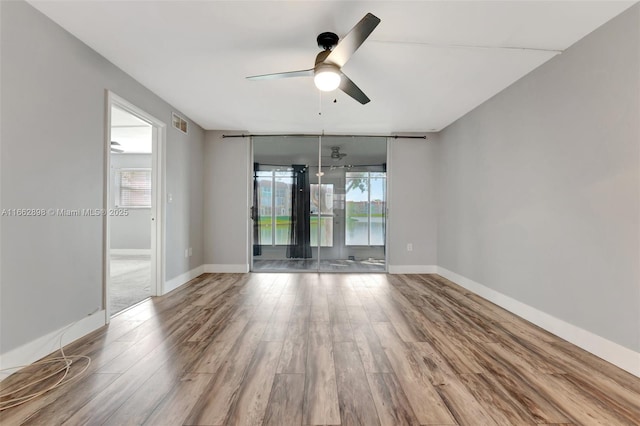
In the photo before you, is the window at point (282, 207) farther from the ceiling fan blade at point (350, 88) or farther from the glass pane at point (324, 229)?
the ceiling fan blade at point (350, 88)

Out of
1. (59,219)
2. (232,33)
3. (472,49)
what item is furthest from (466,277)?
(59,219)

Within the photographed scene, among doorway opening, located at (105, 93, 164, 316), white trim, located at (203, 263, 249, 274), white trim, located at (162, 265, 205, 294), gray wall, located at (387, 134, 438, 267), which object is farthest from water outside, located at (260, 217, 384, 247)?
doorway opening, located at (105, 93, 164, 316)

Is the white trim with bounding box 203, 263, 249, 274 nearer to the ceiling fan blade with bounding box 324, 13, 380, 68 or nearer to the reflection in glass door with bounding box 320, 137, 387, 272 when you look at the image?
the reflection in glass door with bounding box 320, 137, 387, 272

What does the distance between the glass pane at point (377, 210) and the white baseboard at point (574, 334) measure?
1.81 m

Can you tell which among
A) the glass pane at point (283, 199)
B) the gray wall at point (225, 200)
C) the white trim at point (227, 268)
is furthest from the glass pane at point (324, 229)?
the white trim at point (227, 268)

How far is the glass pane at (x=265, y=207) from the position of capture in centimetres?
482

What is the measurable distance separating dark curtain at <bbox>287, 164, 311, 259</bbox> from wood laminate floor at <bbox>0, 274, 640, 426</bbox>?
198 cm

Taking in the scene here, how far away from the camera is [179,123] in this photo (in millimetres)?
3799

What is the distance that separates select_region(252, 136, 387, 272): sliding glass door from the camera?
4781 millimetres

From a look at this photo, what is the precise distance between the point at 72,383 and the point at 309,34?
2761 mm

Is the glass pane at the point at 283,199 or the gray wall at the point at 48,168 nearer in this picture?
the gray wall at the point at 48,168

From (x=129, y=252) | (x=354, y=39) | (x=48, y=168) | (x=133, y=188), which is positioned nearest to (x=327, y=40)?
(x=354, y=39)

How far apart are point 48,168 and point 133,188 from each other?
5.60m

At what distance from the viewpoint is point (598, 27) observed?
2000mm
